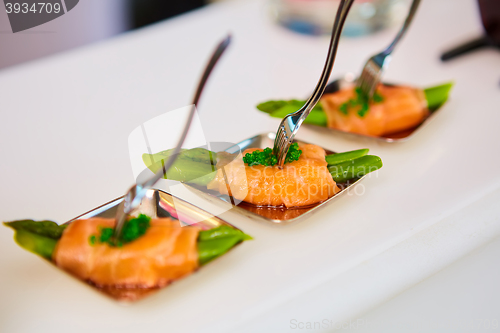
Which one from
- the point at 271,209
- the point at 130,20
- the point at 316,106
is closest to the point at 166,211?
the point at 271,209

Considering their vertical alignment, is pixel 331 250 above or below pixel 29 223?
below

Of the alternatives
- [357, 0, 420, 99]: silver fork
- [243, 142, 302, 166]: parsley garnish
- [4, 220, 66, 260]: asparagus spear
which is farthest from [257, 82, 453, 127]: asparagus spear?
[4, 220, 66, 260]: asparagus spear

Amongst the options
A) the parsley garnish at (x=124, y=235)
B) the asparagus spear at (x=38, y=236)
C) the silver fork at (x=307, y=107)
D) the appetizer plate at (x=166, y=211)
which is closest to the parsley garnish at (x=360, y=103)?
the silver fork at (x=307, y=107)

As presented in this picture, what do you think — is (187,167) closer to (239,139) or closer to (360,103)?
(239,139)

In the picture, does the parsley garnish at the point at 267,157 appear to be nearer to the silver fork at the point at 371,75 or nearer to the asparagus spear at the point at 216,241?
the asparagus spear at the point at 216,241

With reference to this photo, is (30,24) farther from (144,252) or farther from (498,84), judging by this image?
(498,84)

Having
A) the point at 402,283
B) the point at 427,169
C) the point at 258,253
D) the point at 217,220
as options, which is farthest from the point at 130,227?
the point at 427,169

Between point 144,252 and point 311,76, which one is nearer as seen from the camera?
point 144,252
